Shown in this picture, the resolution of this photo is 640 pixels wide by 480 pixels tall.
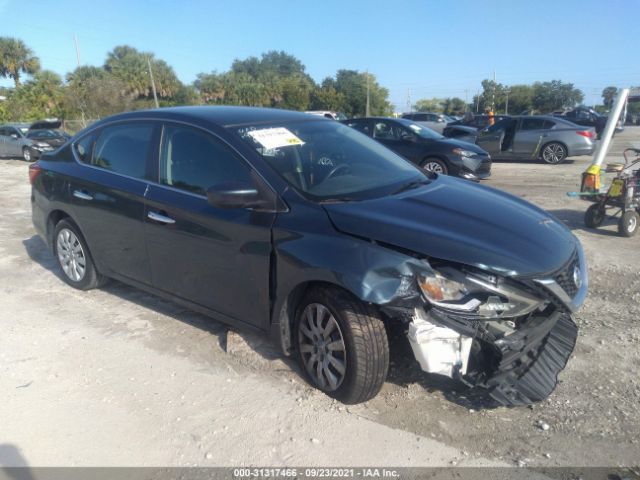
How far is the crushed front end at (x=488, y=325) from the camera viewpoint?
278 cm

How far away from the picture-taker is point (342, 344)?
3002mm

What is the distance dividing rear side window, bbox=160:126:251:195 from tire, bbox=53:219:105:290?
145 centimetres

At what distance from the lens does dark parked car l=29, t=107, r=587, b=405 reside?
2.81 m

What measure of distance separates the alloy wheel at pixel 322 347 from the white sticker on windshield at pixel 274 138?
1.18 m

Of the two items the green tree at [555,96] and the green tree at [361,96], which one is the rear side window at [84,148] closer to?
the green tree at [361,96]

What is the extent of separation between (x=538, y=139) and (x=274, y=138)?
1389cm

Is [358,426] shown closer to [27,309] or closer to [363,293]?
[363,293]

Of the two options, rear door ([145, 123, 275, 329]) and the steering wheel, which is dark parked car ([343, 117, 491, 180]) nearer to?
the steering wheel

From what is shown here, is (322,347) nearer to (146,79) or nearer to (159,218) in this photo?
(159,218)

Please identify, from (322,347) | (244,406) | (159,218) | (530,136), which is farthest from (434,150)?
(244,406)

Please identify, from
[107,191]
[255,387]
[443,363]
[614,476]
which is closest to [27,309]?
[107,191]

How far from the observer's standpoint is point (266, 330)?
134 inches

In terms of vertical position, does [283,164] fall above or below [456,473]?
above

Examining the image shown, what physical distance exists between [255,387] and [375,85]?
6036 cm
